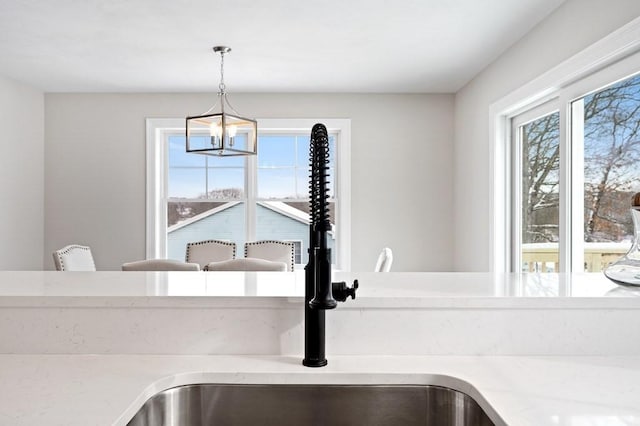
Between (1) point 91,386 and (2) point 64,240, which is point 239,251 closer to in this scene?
(2) point 64,240

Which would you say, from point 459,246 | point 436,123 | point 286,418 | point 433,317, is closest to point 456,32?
point 436,123

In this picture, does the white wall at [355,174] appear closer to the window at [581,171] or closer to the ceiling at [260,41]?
the ceiling at [260,41]

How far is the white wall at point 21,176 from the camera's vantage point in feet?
16.4


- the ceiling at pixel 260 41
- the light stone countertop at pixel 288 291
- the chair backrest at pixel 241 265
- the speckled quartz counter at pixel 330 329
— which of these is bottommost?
the chair backrest at pixel 241 265

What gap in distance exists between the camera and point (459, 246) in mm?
5465

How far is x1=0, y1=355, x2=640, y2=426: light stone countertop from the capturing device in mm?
807

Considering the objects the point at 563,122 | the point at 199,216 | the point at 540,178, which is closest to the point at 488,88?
the point at 540,178

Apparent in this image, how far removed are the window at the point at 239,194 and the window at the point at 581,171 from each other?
223 cm

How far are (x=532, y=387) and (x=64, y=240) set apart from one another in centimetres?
564

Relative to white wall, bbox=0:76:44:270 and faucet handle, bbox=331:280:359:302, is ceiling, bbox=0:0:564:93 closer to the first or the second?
white wall, bbox=0:76:44:270

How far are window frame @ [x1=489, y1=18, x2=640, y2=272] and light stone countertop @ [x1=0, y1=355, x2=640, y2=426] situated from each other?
2146mm

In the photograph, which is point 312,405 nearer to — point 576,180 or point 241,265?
point 241,265

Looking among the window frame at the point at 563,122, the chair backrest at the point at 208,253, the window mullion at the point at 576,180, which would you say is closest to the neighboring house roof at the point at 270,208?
the chair backrest at the point at 208,253

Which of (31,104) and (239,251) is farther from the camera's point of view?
(239,251)
